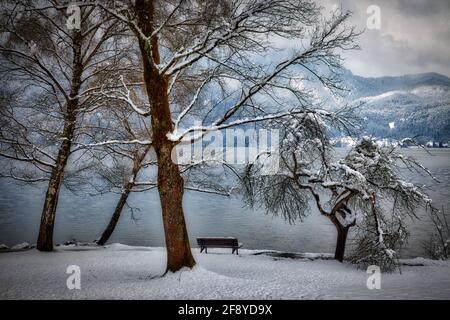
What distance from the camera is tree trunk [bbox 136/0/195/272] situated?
7.37 meters

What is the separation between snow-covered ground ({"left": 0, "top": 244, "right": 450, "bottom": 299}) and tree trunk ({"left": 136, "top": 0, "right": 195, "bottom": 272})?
49 centimetres

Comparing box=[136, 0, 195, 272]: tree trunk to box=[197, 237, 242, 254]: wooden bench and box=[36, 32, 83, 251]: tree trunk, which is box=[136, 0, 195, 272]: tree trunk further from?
box=[197, 237, 242, 254]: wooden bench

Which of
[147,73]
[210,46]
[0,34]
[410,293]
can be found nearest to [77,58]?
[0,34]

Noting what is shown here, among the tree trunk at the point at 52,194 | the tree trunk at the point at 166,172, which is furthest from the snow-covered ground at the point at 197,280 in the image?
the tree trunk at the point at 52,194

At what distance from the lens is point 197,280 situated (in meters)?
6.93

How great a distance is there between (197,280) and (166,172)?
2.54 m

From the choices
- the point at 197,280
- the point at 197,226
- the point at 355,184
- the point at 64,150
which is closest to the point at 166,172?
the point at 197,280

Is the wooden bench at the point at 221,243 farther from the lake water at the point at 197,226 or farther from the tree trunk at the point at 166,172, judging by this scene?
the tree trunk at the point at 166,172

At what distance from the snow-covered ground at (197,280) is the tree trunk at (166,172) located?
0.49m

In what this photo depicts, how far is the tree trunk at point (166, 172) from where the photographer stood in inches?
290

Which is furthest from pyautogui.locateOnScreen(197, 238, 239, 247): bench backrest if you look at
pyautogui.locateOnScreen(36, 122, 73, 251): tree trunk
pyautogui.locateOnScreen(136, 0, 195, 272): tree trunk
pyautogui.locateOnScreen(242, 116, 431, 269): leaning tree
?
pyautogui.locateOnScreen(136, 0, 195, 272): tree trunk

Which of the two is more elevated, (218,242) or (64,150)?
(64,150)

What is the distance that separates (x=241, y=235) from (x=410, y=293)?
1975 cm

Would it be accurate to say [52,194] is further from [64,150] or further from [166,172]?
[166,172]
